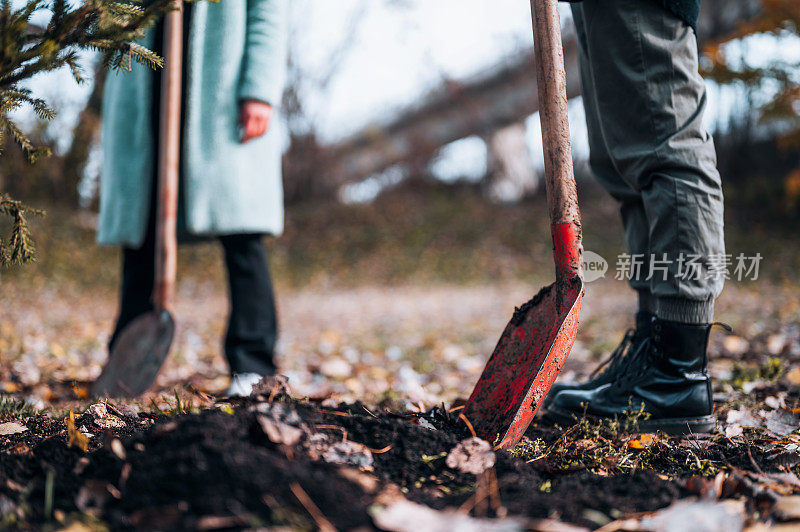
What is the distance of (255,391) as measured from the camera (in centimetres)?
135

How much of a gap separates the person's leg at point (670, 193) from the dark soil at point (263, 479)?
0.32 m

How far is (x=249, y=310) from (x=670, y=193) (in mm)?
1643

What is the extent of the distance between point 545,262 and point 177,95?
25.6ft

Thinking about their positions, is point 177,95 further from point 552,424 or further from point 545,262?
point 545,262

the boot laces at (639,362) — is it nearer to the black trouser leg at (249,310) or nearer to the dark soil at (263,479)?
the dark soil at (263,479)

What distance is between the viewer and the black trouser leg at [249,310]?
7.89 feet

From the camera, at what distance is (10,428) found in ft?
4.69

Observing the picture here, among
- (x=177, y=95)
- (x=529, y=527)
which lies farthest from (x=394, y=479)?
(x=177, y=95)

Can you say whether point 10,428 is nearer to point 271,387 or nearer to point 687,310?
point 271,387

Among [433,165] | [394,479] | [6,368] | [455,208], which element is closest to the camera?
[394,479]

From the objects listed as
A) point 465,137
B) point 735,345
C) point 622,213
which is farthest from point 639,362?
point 465,137

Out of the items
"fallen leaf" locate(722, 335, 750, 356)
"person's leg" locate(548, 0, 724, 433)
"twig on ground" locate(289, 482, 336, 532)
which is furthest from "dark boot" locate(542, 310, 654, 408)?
"fallen leaf" locate(722, 335, 750, 356)

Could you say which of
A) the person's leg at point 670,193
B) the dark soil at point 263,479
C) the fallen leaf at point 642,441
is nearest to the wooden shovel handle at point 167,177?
the dark soil at point 263,479

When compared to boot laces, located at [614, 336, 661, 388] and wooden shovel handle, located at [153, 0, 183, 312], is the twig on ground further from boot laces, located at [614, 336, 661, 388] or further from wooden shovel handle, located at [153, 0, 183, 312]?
wooden shovel handle, located at [153, 0, 183, 312]
